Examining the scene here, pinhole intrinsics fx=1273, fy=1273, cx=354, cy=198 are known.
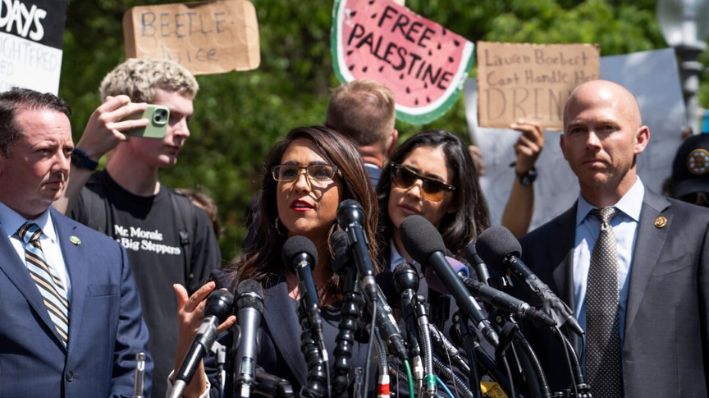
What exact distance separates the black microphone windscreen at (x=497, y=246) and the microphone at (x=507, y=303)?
0.49 ft

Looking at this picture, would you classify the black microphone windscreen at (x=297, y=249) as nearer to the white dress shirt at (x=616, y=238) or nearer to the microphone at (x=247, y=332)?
the microphone at (x=247, y=332)

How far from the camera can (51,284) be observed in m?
4.93

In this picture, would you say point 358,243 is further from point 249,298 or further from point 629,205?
point 629,205

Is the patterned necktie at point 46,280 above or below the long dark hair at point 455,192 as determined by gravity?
below

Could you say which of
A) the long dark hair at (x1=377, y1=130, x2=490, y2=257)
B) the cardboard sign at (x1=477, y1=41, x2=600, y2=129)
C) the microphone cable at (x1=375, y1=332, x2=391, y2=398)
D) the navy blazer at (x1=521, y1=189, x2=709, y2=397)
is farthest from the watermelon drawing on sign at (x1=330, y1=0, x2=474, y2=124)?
the microphone cable at (x1=375, y1=332, x2=391, y2=398)

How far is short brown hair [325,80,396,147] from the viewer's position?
6449 millimetres

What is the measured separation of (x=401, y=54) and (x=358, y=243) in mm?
4121

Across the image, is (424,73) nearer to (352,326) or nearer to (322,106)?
(352,326)

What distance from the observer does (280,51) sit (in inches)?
646

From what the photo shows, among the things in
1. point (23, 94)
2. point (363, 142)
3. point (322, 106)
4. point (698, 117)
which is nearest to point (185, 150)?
point (322, 106)

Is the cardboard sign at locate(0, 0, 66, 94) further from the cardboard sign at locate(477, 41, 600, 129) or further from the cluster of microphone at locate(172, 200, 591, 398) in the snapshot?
the cardboard sign at locate(477, 41, 600, 129)

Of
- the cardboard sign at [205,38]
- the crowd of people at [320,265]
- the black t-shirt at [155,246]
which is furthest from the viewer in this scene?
the cardboard sign at [205,38]

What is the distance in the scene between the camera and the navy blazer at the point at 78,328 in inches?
185

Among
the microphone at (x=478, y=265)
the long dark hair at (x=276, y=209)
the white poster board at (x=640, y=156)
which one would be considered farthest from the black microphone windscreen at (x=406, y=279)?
the white poster board at (x=640, y=156)
